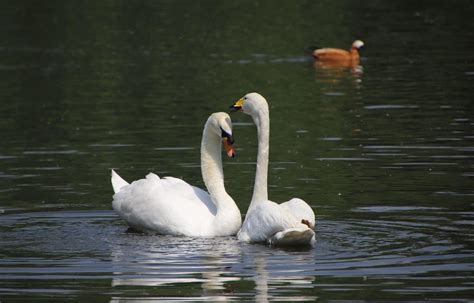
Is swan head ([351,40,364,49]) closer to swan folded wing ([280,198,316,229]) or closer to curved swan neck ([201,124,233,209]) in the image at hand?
curved swan neck ([201,124,233,209])

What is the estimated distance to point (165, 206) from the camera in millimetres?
15008

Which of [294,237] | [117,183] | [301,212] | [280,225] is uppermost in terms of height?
[117,183]

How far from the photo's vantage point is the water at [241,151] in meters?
12.3

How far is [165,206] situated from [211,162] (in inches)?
37.7

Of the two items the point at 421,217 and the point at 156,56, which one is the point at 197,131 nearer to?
the point at 421,217

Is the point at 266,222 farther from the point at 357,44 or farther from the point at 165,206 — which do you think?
the point at 357,44

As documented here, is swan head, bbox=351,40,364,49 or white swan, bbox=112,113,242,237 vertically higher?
swan head, bbox=351,40,364,49

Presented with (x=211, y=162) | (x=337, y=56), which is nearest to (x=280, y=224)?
(x=211, y=162)


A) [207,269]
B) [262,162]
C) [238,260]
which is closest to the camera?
[207,269]

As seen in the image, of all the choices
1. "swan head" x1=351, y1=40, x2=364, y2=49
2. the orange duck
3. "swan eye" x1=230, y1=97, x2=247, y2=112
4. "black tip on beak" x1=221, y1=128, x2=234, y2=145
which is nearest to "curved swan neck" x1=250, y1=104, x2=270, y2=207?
"swan eye" x1=230, y1=97, x2=247, y2=112

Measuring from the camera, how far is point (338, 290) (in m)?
11.6

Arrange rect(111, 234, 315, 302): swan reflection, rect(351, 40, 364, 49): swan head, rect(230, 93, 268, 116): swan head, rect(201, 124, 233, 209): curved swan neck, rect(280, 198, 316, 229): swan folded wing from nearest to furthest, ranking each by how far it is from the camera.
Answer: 1. rect(111, 234, 315, 302): swan reflection
2. rect(280, 198, 316, 229): swan folded wing
3. rect(230, 93, 268, 116): swan head
4. rect(201, 124, 233, 209): curved swan neck
5. rect(351, 40, 364, 49): swan head

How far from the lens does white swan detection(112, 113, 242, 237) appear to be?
48.6 ft

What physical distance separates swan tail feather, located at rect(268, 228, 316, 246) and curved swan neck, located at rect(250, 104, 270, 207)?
941 mm
